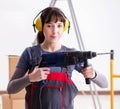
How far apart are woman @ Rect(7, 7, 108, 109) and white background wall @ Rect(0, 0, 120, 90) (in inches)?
56.1

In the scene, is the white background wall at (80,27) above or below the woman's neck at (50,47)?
above

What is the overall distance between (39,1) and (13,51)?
526mm

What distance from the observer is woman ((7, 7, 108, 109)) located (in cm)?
87

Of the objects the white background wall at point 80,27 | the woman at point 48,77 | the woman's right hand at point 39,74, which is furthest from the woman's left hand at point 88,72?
the white background wall at point 80,27

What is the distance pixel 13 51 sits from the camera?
91.2 inches

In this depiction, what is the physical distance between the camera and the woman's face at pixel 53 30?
2.94 feet

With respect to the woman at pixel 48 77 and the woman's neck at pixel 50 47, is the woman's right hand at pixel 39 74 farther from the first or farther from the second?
the woman's neck at pixel 50 47

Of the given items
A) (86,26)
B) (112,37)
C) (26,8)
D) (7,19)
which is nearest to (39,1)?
(26,8)

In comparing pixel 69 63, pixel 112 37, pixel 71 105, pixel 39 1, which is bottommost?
pixel 71 105

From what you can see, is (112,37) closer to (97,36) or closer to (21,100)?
(97,36)

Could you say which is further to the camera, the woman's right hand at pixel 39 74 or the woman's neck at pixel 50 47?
the woman's neck at pixel 50 47

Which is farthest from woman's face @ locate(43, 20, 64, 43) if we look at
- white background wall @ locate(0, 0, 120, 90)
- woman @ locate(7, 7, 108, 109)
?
white background wall @ locate(0, 0, 120, 90)

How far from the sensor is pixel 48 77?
865 millimetres

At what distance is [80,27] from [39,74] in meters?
1.65
